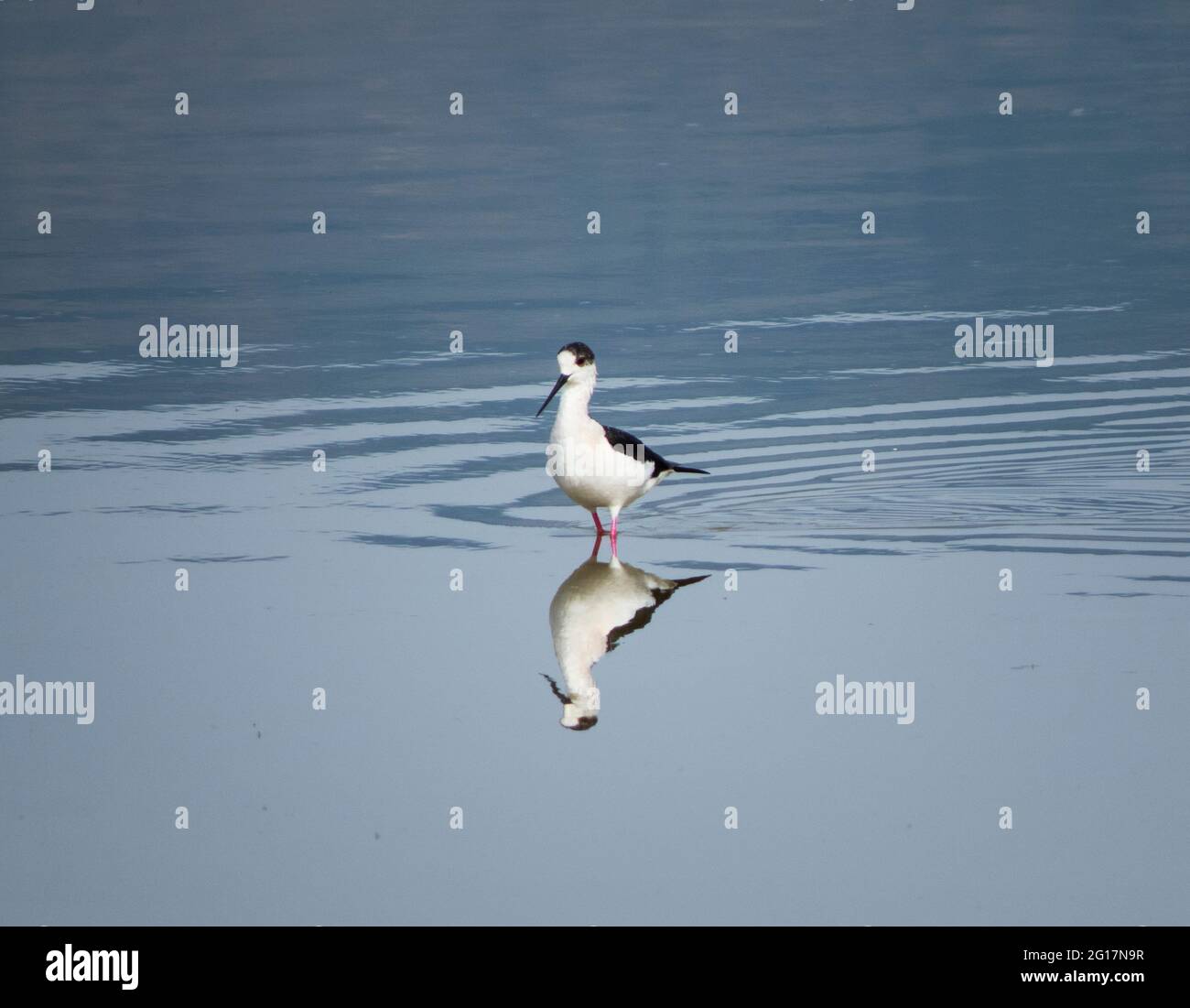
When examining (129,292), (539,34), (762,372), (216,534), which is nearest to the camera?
(216,534)

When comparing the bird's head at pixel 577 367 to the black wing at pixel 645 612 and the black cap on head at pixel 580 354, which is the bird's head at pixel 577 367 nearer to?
the black cap on head at pixel 580 354

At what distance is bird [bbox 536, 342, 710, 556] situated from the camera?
10859 millimetres

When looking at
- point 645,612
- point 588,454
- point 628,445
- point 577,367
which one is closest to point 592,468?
point 588,454

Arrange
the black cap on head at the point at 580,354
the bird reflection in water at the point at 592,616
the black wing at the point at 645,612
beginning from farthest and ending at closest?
1. the black cap on head at the point at 580,354
2. the black wing at the point at 645,612
3. the bird reflection in water at the point at 592,616

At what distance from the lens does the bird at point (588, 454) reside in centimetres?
1086

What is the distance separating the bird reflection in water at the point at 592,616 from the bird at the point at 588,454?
1.08ft

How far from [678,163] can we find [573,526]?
11.6m

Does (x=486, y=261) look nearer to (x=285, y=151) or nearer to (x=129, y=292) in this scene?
(x=129, y=292)

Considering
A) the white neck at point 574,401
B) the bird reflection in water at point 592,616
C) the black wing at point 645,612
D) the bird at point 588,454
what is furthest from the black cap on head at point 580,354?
the black wing at point 645,612

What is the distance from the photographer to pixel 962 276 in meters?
18.0

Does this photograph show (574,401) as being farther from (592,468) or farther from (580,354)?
(592,468)

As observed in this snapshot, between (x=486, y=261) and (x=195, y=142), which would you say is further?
(x=195, y=142)

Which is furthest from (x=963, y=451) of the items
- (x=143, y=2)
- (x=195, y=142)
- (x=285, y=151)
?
(x=143, y=2)

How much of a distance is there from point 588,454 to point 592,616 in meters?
1.13
